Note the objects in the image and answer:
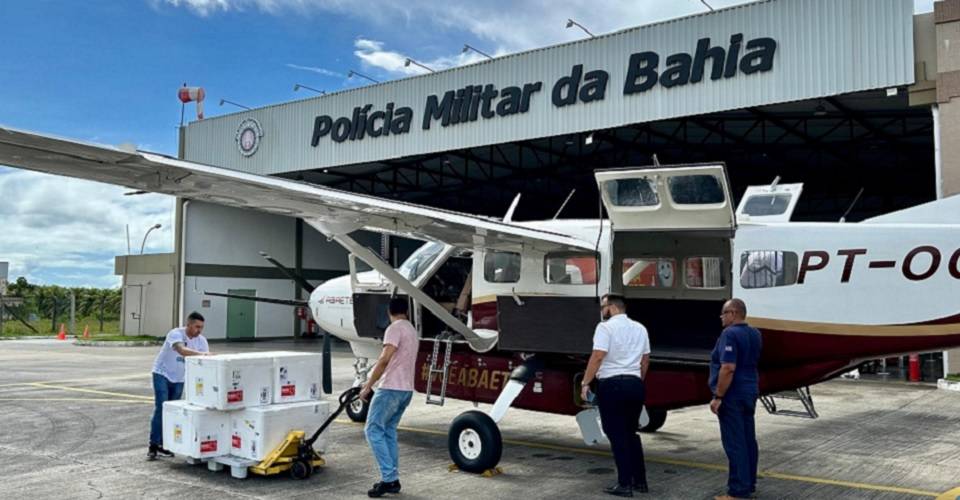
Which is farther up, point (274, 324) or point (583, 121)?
point (583, 121)

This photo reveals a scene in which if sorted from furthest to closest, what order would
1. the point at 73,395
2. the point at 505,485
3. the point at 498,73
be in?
the point at 498,73 → the point at 73,395 → the point at 505,485

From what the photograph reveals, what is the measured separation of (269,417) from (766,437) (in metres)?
6.56

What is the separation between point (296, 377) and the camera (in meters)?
8.17

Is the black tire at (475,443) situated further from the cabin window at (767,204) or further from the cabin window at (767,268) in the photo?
the cabin window at (767,204)

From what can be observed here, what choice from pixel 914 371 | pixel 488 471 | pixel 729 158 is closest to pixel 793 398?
pixel 488 471

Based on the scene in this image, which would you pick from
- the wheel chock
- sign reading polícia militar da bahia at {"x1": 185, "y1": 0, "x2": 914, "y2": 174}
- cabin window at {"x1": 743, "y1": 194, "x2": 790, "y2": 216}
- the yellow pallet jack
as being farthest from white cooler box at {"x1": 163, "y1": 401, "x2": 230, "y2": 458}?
sign reading polícia militar da bahia at {"x1": 185, "y1": 0, "x2": 914, "y2": 174}

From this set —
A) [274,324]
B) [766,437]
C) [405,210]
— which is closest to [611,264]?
[405,210]

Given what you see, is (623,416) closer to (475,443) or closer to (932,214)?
(475,443)

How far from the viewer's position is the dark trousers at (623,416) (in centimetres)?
688

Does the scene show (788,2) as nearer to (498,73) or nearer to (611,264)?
(498,73)

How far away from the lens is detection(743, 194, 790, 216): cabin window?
866 centimetres

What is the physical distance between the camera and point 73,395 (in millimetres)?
14719

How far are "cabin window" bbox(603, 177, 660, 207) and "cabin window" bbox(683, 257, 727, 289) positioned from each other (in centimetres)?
154

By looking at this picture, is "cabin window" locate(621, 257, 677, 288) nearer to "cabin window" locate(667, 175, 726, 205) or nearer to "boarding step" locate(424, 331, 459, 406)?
"cabin window" locate(667, 175, 726, 205)
